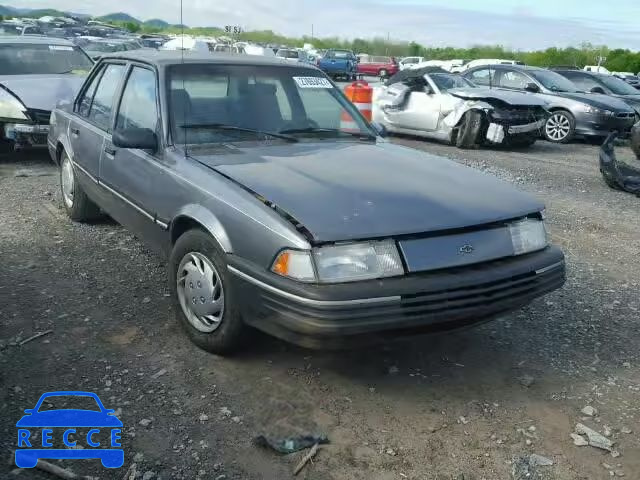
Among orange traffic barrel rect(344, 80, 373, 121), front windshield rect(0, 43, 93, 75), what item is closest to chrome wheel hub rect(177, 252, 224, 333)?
front windshield rect(0, 43, 93, 75)

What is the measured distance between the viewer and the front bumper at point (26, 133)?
771cm

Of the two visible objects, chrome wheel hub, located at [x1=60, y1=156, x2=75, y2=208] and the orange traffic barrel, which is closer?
chrome wheel hub, located at [x1=60, y1=156, x2=75, y2=208]

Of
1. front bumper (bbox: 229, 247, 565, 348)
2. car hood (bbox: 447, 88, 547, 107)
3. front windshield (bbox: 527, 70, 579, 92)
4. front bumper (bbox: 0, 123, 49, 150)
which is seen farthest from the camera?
front windshield (bbox: 527, 70, 579, 92)

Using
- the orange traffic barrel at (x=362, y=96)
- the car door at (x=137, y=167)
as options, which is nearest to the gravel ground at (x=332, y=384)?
the car door at (x=137, y=167)

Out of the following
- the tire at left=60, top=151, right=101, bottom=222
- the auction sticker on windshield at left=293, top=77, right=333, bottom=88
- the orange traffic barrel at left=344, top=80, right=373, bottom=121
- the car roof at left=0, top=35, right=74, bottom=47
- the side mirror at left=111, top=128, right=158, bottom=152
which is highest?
the car roof at left=0, top=35, right=74, bottom=47

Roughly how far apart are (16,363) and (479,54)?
41678 mm

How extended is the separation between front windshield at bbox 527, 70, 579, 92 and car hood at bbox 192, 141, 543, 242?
10.2 m

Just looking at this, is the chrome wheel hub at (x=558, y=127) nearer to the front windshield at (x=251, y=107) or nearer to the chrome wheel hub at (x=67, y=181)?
the front windshield at (x=251, y=107)

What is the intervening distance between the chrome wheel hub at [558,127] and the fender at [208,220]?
428 inches

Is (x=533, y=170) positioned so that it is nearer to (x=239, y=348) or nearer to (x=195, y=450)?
(x=239, y=348)

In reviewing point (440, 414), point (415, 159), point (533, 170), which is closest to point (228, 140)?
point (415, 159)

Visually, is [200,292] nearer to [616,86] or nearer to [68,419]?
[68,419]

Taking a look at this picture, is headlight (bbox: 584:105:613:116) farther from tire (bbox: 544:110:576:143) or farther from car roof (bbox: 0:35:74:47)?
car roof (bbox: 0:35:74:47)

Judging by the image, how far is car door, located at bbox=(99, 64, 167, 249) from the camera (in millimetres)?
3742
